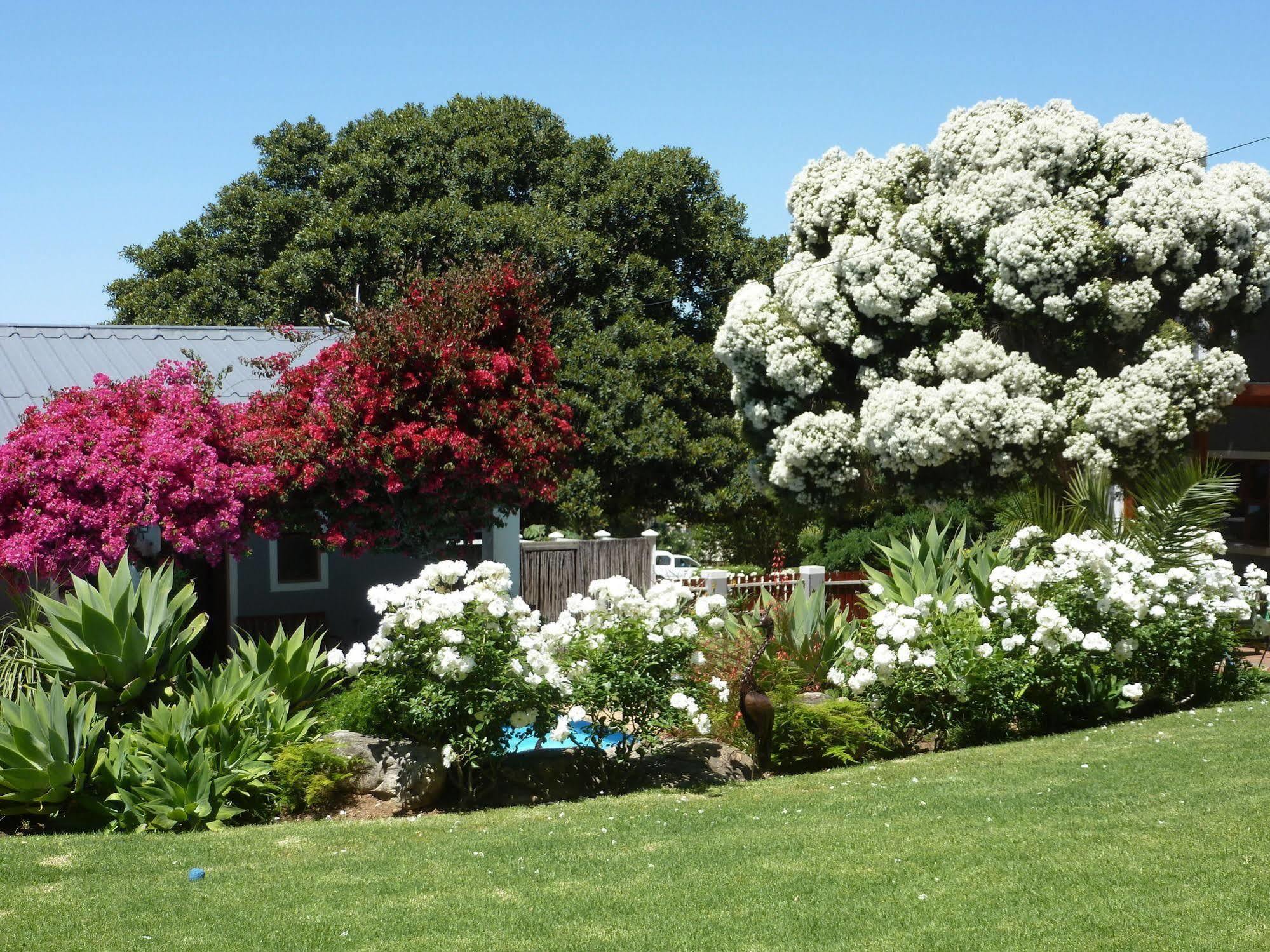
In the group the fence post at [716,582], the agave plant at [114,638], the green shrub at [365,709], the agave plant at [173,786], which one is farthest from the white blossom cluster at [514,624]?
the fence post at [716,582]

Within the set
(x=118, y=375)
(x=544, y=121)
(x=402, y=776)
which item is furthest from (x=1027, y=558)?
(x=544, y=121)

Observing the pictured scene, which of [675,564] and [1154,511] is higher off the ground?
[1154,511]

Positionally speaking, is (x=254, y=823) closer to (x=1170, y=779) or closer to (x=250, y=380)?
(x=1170, y=779)

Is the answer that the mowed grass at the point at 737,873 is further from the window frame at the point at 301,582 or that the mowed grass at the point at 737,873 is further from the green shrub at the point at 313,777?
the window frame at the point at 301,582

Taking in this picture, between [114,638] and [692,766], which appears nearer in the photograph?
[114,638]

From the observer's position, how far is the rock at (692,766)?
9523mm

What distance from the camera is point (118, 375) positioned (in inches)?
589

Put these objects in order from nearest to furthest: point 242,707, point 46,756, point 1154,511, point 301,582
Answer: point 46,756, point 242,707, point 1154,511, point 301,582

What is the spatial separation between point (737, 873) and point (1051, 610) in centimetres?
463

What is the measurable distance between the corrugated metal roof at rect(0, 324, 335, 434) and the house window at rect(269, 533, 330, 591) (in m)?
1.99

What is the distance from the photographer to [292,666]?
999 centimetres

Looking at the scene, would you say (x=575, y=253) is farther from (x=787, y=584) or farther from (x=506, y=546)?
(x=506, y=546)

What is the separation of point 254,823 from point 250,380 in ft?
27.0

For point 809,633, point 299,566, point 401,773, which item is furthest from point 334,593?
point 401,773
